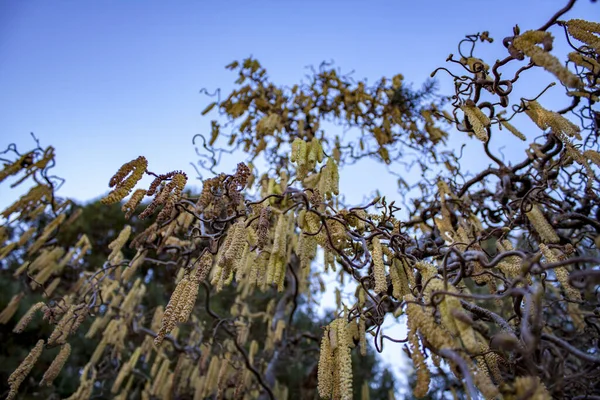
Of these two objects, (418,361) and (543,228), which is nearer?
(418,361)

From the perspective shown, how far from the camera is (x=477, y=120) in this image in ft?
5.67

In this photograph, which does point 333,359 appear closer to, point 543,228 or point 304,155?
point 304,155

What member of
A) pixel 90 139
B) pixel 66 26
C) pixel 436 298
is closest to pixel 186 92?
pixel 90 139

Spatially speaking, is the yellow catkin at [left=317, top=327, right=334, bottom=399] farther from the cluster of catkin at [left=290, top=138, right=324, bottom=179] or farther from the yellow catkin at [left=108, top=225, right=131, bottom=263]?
the yellow catkin at [left=108, top=225, right=131, bottom=263]

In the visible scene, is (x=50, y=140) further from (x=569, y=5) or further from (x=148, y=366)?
(x=569, y=5)

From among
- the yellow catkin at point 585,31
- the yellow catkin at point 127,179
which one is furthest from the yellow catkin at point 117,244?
the yellow catkin at point 585,31

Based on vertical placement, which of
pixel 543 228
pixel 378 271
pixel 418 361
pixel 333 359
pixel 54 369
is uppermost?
pixel 543 228

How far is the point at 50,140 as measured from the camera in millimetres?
3773

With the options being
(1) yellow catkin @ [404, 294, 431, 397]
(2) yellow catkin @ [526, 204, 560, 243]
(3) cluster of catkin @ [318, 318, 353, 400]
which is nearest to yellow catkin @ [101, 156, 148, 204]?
(3) cluster of catkin @ [318, 318, 353, 400]

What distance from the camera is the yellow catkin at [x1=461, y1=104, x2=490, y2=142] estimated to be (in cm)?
166

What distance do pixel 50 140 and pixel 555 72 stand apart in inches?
164

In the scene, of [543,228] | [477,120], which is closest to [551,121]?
[477,120]

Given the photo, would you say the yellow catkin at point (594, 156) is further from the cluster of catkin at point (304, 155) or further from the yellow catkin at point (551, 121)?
the cluster of catkin at point (304, 155)

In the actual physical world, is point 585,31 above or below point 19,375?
above
